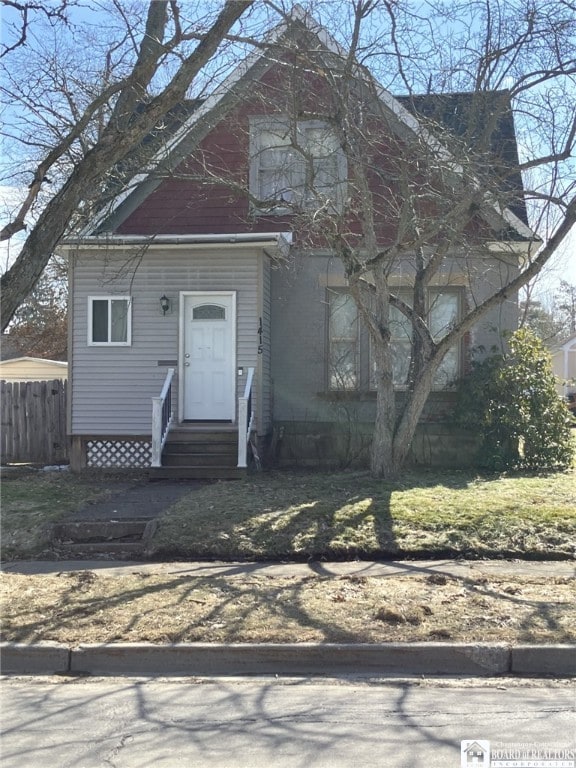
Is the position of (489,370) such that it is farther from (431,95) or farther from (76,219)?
(76,219)

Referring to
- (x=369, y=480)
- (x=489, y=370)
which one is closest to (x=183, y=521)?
(x=369, y=480)

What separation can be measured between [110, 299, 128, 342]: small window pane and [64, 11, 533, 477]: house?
25 millimetres

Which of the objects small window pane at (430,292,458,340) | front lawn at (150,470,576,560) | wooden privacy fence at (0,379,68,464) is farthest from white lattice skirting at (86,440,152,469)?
small window pane at (430,292,458,340)

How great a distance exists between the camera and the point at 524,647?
5.19 meters

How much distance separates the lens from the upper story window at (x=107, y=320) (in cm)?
1329

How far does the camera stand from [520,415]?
39.8 feet

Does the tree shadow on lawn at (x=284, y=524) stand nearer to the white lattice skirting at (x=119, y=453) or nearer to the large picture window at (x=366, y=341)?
the white lattice skirting at (x=119, y=453)

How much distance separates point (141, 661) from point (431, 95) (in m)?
8.94

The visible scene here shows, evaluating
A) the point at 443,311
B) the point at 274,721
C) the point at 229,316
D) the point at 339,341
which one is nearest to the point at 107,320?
the point at 229,316

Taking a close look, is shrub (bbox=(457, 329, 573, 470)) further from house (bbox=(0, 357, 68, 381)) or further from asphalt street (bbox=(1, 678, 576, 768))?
house (bbox=(0, 357, 68, 381))

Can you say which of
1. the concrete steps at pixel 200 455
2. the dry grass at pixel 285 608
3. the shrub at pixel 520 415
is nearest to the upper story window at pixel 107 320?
the concrete steps at pixel 200 455

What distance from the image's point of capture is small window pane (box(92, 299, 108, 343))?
13328 millimetres

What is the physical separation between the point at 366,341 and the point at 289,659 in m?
9.15

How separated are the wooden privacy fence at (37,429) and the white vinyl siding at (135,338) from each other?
164 cm
